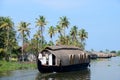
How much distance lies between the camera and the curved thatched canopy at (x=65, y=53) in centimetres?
4322

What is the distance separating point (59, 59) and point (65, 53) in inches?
83.0

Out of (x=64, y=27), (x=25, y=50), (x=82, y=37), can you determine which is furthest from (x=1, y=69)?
(x=82, y=37)

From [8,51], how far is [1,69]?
74.0 ft

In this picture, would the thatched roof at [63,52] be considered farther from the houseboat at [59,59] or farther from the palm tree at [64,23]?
the palm tree at [64,23]

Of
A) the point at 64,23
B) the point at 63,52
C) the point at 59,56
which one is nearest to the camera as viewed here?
the point at 59,56

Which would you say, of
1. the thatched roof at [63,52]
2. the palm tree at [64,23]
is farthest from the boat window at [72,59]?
the palm tree at [64,23]

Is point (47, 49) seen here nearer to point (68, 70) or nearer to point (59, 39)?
point (68, 70)

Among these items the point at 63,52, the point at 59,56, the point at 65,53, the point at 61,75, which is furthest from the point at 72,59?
the point at 61,75

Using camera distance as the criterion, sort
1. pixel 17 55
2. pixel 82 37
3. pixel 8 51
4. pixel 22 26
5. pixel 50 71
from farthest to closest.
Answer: pixel 82 37
pixel 17 55
pixel 8 51
pixel 22 26
pixel 50 71

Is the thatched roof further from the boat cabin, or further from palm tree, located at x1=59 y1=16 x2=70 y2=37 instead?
palm tree, located at x1=59 y1=16 x2=70 y2=37

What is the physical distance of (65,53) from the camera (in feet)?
146

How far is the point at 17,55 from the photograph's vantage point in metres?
79.8

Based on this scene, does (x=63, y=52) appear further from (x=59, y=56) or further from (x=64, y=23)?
(x=64, y=23)

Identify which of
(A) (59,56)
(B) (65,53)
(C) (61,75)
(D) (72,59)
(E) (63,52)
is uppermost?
(E) (63,52)
